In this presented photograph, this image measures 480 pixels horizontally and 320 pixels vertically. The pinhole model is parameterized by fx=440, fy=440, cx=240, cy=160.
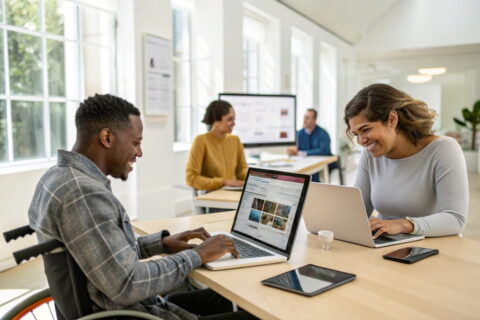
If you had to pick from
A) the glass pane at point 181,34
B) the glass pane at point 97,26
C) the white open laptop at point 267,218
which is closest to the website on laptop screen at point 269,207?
the white open laptop at point 267,218

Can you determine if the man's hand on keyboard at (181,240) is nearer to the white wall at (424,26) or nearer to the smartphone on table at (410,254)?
the smartphone on table at (410,254)

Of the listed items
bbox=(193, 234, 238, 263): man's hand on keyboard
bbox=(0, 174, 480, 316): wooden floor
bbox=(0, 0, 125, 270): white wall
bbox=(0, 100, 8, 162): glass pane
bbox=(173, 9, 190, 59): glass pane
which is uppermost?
bbox=(173, 9, 190, 59): glass pane

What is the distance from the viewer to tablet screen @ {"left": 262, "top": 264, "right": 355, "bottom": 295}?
1.11m

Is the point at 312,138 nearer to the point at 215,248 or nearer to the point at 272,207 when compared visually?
the point at 272,207

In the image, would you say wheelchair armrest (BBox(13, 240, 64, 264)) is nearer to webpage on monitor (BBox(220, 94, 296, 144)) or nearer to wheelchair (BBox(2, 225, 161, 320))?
wheelchair (BBox(2, 225, 161, 320))

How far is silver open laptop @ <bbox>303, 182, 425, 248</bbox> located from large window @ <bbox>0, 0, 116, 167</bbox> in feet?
8.34

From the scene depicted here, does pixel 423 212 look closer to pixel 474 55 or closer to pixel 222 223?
pixel 222 223

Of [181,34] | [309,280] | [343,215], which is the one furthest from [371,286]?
[181,34]

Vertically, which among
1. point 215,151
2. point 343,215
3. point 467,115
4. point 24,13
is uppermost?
point 24,13

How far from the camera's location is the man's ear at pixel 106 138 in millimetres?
1167

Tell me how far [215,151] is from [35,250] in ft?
7.63

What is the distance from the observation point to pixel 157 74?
4109 mm

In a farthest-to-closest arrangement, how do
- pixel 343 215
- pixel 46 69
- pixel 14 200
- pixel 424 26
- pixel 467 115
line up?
1. pixel 467 115
2. pixel 424 26
3. pixel 46 69
4. pixel 14 200
5. pixel 343 215

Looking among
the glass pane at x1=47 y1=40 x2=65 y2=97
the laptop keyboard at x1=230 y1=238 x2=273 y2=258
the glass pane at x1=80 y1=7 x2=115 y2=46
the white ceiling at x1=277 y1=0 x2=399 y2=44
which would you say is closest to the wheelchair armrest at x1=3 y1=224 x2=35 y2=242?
the laptop keyboard at x1=230 y1=238 x2=273 y2=258
